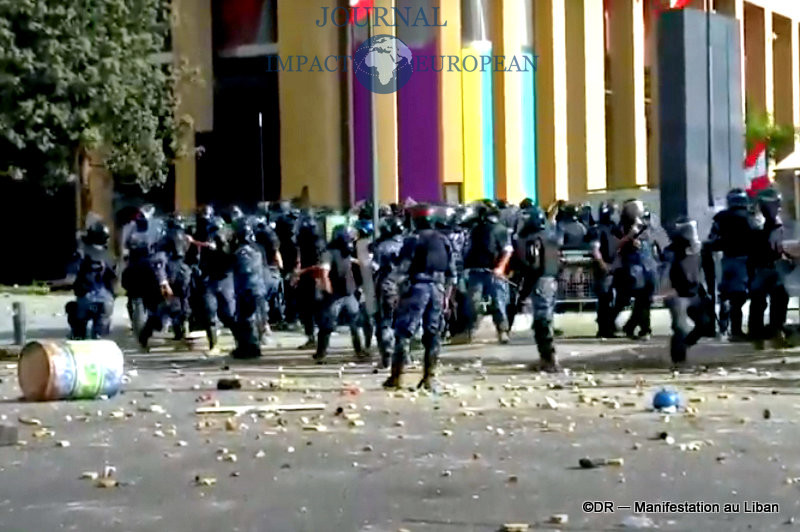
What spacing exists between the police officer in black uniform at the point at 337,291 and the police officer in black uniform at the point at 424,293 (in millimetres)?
2873

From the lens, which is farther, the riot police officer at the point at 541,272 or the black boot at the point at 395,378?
the riot police officer at the point at 541,272

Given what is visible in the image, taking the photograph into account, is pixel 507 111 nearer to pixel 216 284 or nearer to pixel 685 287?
pixel 216 284

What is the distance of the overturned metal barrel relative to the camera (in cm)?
1302

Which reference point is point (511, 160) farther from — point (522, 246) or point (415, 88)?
point (522, 246)

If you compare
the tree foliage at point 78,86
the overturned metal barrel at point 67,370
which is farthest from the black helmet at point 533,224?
the tree foliage at point 78,86

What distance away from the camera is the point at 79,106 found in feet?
110

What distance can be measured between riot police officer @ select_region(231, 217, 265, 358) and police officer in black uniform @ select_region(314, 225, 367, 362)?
0.74 metres

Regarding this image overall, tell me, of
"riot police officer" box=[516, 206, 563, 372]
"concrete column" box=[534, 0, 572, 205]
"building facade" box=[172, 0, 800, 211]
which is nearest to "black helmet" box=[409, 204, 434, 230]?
"riot police officer" box=[516, 206, 563, 372]

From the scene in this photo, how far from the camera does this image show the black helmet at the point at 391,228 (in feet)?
53.8

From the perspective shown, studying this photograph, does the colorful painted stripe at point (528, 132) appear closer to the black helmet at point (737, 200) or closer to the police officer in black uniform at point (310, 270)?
the police officer in black uniform at point (310, 270)

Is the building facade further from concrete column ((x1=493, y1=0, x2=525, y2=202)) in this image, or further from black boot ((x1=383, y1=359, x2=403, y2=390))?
black boot ((x1=383, y1=359, x2=403, y2=390))

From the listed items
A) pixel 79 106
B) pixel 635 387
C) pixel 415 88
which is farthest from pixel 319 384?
pixel 415 88

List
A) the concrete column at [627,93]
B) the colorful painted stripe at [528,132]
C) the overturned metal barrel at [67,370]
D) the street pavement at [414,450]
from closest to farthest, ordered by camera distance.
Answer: the street pavement at [414,450] < the overturned metal barrel at [67,370] < the colorful painted stripe at [528,132] < the concrete column at [627,93]

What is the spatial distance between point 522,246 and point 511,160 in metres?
24.6
